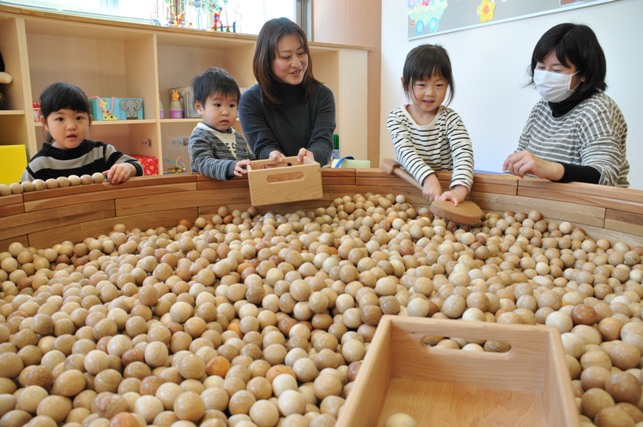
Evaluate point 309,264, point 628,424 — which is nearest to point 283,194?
point 309,264

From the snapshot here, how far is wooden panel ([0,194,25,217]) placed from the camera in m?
1.37

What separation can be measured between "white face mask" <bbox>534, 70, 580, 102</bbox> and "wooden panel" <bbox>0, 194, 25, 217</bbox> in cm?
160

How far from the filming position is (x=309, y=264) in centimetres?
127

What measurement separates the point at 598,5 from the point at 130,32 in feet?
8.24

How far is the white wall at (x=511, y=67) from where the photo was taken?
2508 millimetres

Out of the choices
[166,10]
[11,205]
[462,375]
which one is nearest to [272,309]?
[462,375]

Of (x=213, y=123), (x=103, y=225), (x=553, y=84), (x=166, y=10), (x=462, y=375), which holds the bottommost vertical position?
(x=462, y=375)

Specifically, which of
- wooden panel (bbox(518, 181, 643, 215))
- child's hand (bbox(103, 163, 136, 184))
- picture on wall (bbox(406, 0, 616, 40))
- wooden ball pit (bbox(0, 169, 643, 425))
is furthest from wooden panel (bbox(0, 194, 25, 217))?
picture on wall (bbox(406, 0, 616, 40))

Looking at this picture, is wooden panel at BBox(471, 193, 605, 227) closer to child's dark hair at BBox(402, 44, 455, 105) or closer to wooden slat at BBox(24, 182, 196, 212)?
child's dark hair at BBox(402, 44, 455, 105)

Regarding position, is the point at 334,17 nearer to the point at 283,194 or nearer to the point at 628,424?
the point at 283,194

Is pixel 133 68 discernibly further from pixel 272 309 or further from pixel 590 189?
pixel 590 189

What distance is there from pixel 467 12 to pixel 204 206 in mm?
2339

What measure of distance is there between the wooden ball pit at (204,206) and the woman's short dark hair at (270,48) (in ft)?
1.18

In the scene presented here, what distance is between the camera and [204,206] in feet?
5.82
